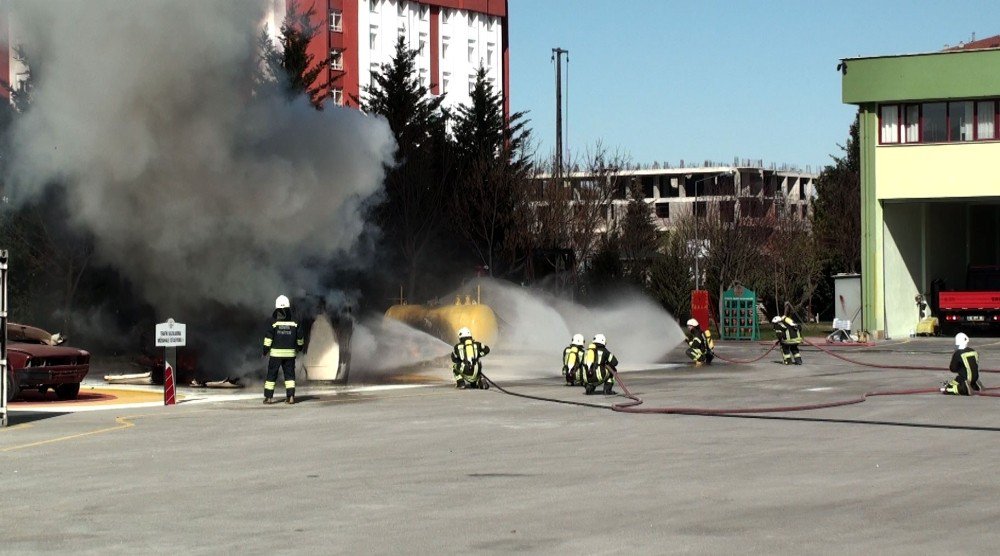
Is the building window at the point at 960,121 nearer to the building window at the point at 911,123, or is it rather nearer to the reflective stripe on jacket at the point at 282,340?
the building window at the point at 911,123

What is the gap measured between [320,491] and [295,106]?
1798 cm

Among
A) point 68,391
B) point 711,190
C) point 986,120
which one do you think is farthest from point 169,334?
point 711,190

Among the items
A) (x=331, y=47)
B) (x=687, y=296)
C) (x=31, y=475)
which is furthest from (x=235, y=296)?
(x=331, y=47)

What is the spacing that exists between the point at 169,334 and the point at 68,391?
2.55 meters

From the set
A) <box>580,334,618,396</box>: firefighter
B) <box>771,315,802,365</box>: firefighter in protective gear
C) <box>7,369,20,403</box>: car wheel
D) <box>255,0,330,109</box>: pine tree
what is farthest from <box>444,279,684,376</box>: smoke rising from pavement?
<box>7,369,20,403</box>: car wheel

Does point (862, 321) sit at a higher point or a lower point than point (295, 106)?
lower

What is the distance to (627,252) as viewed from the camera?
207 feet

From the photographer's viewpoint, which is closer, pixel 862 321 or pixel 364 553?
pixel 364 553

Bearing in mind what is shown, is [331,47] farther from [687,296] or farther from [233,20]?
[233,20]

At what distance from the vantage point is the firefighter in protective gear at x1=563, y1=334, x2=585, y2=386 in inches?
1005

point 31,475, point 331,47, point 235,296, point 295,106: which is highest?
point 331,47

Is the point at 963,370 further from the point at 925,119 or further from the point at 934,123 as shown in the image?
the point at 925,119

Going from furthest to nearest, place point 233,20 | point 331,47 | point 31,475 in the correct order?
1. point 331,47
2. point 233,20
3. point 31,475

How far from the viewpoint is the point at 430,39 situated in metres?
80.2
